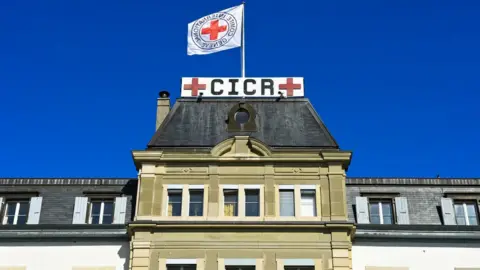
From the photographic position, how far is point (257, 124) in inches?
1786

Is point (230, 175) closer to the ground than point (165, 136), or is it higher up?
closer to the ground

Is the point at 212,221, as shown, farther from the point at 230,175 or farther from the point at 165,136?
the point at 165,136

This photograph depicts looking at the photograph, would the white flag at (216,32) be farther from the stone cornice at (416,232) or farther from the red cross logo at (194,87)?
the stone cornice at (416,232)

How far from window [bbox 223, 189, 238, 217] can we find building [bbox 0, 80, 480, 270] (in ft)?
0.19

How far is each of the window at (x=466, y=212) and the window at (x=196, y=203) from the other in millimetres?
15094

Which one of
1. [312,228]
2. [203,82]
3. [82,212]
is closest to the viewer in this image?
[312,228]

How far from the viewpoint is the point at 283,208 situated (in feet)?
137

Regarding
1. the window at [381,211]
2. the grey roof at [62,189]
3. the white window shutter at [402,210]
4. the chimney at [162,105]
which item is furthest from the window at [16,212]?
the white window shutter at [402,210]

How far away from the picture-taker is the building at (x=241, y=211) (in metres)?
40.4

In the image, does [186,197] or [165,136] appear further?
[165,136]

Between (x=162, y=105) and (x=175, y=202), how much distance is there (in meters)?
8.99

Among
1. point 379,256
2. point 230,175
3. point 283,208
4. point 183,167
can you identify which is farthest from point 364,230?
point 183,167

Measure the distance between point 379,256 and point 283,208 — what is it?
6.04 m

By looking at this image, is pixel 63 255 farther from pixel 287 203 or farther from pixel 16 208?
pixel 287 203
